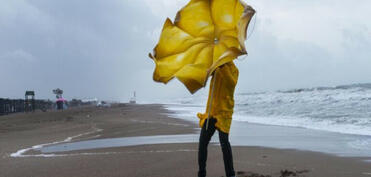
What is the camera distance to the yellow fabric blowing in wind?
338 cm

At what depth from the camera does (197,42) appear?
3.71m

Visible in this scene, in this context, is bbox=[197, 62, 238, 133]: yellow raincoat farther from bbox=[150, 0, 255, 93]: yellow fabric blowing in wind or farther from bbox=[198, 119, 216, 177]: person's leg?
bbox=[150, 0, 255, 93]: yellow fabric blowing in wind

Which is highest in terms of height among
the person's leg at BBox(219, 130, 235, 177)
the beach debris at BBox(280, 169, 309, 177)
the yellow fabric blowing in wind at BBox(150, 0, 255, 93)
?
the yellow fabric blowing in wind at BBox(150, 0, 255, 93)

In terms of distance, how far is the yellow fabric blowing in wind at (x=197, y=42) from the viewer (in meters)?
3.38

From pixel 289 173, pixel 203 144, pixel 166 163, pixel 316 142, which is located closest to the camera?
pixel 203 144

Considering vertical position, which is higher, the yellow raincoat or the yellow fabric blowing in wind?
the yellow fabric blowing in wind

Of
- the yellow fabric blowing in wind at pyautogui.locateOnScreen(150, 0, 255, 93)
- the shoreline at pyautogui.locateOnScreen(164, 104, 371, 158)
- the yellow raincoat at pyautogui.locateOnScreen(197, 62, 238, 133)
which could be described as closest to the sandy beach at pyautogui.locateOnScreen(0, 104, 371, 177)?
the shoreline at pyautogui.locateOnScreen(164, 104, 371, 158)

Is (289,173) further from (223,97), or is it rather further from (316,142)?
(316,142)

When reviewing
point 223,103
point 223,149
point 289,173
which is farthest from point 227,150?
point 289,173

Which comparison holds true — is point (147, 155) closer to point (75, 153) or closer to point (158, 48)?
point (75, 153)

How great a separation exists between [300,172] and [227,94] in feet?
5.75

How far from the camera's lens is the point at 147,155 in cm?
625

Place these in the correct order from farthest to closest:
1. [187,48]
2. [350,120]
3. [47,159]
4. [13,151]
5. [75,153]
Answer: [350,120]
[13,151]
[75,153]
[47,159]
[187,48]

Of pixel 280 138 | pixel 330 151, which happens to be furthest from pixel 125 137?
pixel 330 151
